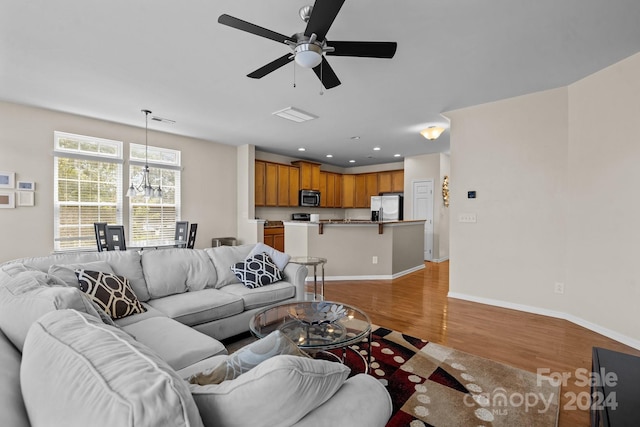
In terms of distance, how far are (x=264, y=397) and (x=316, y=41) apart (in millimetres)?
2015

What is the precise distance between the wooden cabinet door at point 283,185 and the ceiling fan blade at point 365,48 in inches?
205

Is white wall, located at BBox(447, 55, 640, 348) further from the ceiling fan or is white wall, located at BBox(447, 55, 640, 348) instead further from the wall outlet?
the ceiling fan

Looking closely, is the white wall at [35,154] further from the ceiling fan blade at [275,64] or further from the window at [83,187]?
the ceiling fan blade at [275,64]

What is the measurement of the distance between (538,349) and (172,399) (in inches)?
126

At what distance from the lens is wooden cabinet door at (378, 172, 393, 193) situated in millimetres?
8414

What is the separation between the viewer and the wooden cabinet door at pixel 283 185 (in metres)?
7.27

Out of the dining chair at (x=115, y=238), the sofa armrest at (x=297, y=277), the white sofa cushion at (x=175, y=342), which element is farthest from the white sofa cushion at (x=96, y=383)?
the dining chair at (x=115, y=238)

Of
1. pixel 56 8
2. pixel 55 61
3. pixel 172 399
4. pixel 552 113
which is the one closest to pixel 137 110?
pixel 55 61

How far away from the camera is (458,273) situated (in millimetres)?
4230

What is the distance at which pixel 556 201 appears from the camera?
3500 millimetres

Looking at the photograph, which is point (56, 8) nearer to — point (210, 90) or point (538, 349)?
point (210, 90)

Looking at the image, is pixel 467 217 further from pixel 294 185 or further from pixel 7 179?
pixel 7 179

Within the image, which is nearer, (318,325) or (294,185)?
(318,325)

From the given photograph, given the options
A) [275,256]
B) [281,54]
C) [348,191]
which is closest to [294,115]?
[281,54]
